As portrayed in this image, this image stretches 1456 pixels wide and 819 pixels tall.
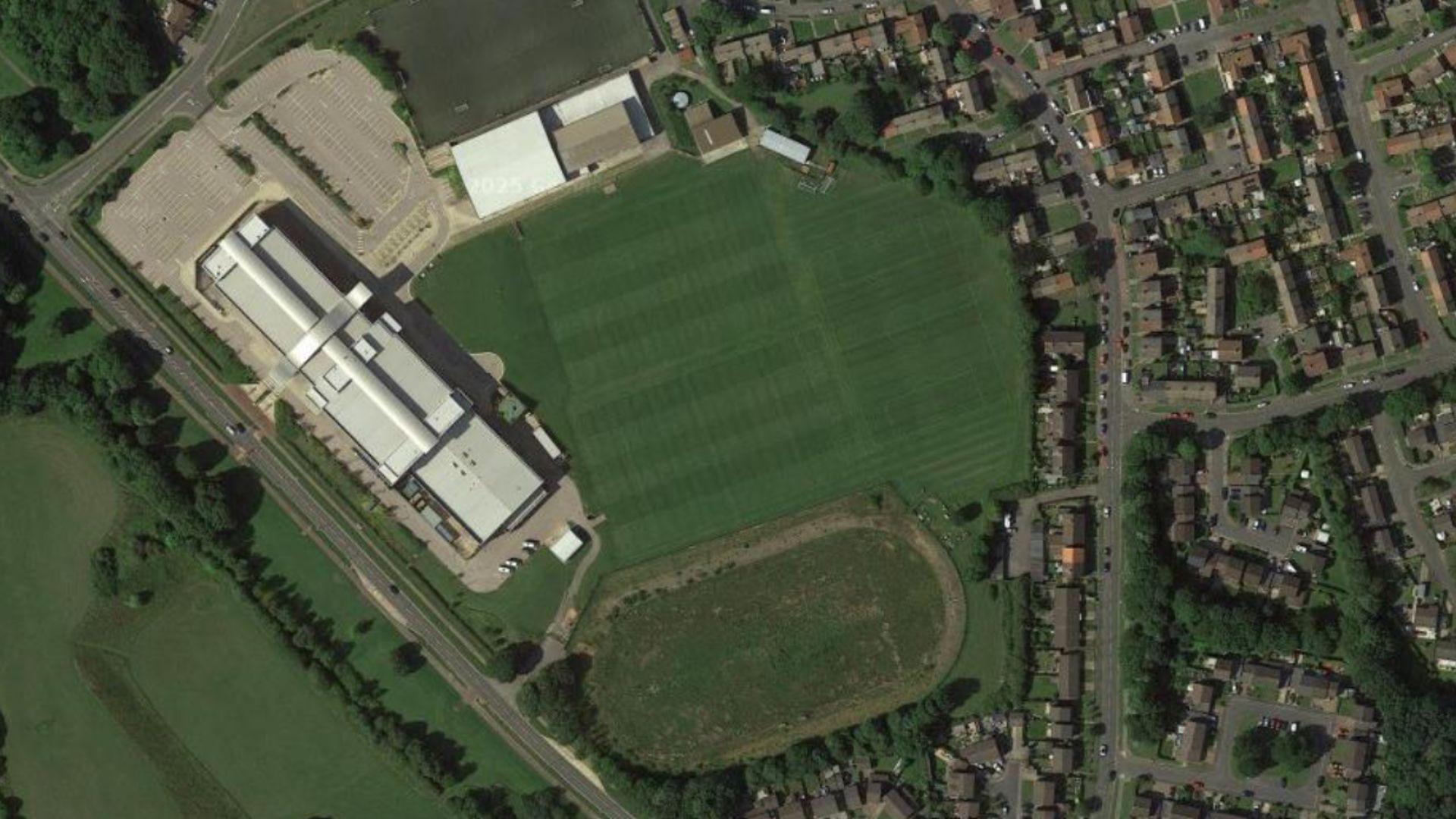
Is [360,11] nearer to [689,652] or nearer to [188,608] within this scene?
[188,608]

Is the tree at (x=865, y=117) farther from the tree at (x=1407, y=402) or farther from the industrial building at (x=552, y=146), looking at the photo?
the tree at (x=1407, y=402)

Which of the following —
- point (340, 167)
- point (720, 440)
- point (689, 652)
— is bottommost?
point (689, 652)

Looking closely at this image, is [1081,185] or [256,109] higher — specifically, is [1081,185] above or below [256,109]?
below

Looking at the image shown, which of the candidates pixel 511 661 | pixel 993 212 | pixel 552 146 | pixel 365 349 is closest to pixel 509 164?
pixel 552 146

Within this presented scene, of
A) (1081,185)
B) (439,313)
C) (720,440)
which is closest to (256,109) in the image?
(439,313)

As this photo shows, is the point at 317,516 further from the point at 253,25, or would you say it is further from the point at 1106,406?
the point at 1106,406

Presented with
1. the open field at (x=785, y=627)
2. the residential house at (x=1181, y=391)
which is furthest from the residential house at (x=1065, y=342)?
the open field at (x=785, y=627)
